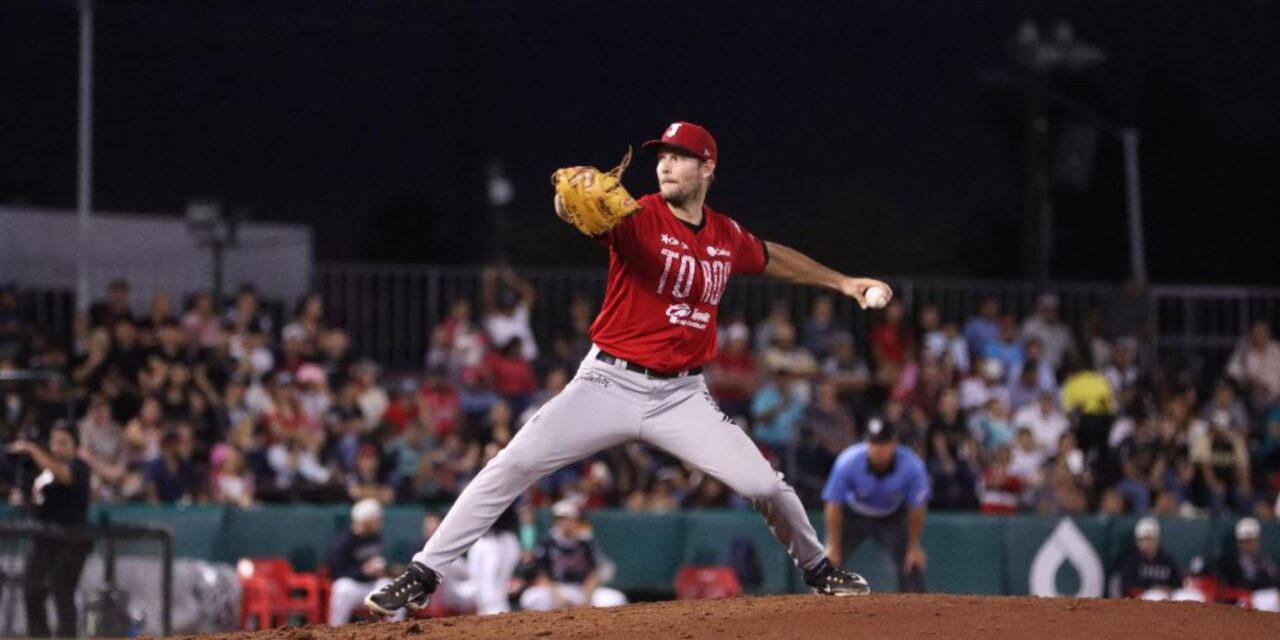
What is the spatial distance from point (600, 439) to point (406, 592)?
102 centimetres

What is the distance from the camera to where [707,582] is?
16297 millimetres

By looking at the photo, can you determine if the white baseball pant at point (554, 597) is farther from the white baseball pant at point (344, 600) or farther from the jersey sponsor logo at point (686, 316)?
the jersey sponsor logo at point (686, 316)

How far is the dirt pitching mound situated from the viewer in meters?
7.34

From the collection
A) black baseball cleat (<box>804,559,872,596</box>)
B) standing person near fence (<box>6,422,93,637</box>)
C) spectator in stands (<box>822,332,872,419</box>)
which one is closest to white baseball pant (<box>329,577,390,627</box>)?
standing person near fence (<box>6,422,93,637</box>)

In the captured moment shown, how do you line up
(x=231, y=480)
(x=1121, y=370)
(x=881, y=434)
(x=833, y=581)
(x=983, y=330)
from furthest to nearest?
(x=1121, y=370), (x=983, y=330), (x=231, y=480), (x=881, y=434), (x=833, y=581)

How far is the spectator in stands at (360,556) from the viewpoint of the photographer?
593 inches

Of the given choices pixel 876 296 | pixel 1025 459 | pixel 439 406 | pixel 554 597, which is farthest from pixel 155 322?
pixel 876 296

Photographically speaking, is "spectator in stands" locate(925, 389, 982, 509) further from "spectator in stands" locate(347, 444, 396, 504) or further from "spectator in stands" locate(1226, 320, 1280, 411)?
"spectator in stands" locate(347, 444, 396, 504)

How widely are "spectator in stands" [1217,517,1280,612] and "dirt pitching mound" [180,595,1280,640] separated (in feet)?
28.2

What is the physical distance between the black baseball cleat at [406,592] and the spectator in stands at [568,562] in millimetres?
7598

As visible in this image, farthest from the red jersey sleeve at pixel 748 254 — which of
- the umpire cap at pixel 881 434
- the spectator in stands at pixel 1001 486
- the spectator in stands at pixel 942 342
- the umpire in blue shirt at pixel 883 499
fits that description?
the spectator in stands at pixel 942 342

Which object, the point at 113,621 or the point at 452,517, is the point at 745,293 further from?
the point at 452,517

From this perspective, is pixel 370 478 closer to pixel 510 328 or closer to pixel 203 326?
pixel 203 326

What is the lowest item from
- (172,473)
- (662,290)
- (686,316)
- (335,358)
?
(172,473)
